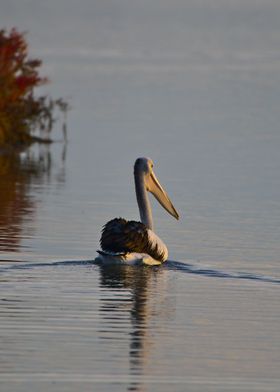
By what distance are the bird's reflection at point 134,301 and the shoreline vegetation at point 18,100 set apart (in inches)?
757

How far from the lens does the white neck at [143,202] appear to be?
17.1 meters

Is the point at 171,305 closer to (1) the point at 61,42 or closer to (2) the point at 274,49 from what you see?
(2) the point at 274,49

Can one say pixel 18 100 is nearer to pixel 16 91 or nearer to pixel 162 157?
pixel 16 91

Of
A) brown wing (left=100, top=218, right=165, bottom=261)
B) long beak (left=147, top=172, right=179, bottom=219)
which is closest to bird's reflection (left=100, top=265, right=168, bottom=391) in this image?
brown wing (left=100, top=218, right=165, bottom=261)

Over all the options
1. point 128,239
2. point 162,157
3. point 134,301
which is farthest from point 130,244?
point 162,157

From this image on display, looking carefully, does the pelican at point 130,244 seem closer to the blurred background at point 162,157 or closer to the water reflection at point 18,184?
the blurred background at point 162,157

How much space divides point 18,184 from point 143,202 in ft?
27.3

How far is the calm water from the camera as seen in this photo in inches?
423

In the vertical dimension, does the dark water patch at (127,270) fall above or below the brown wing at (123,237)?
below

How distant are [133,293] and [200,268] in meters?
1.90

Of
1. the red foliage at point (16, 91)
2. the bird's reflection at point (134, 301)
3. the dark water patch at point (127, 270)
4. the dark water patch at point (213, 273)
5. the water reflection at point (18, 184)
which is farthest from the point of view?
the red foliage at point (16, 91)

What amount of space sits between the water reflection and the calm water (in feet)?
0.14

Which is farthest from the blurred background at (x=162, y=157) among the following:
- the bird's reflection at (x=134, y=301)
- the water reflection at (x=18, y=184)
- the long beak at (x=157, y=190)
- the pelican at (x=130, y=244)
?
the bird's reflection at (x=134, y=301)

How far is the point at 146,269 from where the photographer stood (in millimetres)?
15812
